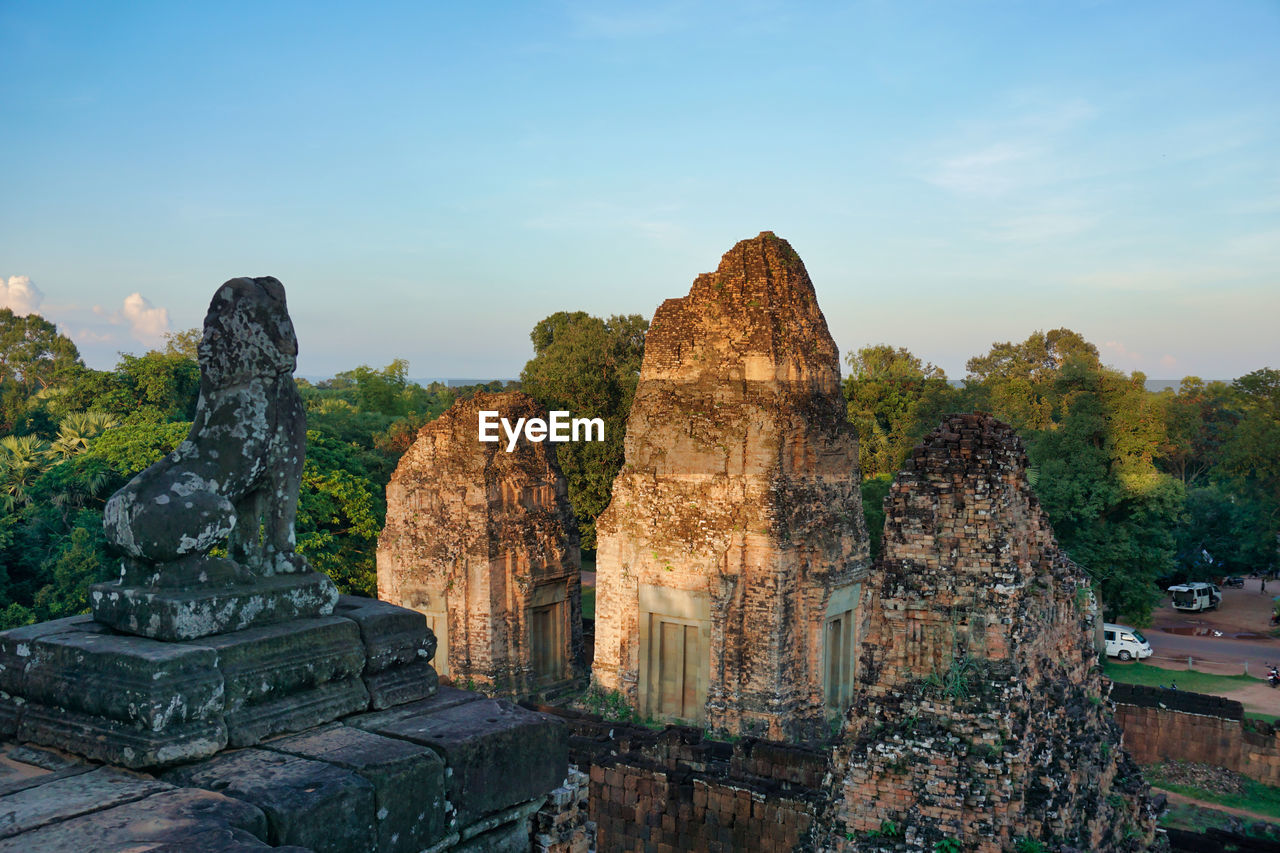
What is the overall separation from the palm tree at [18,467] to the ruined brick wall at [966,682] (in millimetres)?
21027

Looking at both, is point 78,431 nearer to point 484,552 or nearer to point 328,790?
point 484,552

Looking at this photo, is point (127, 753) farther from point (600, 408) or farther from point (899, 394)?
point (899, 394)

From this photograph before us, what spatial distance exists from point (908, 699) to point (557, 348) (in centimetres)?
2788

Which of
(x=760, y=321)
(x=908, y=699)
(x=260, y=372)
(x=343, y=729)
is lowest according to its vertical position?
(x=908, y=699)

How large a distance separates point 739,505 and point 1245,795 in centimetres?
932

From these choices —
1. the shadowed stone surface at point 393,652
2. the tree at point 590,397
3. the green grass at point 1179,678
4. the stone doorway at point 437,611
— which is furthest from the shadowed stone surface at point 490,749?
the tree at point 590,397

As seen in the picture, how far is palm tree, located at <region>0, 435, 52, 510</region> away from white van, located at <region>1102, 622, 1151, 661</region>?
2665 cm

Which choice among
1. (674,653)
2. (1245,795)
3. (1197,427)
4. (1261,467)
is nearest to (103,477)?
(674,653)

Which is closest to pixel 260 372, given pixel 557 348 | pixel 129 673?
pixel 129 673

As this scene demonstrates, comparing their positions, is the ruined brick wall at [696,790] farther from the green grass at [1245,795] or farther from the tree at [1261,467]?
the tree at [1261,467]

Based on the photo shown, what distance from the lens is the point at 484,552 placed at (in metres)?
16.3

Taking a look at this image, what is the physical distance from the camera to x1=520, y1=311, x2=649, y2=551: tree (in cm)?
2973

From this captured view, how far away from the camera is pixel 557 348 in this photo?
1388 inches

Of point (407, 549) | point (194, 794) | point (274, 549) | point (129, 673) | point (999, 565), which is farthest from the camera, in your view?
point (407, 549)
